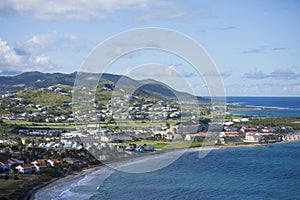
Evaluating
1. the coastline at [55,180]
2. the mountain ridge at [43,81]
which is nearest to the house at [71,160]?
the coastline at [55,180]

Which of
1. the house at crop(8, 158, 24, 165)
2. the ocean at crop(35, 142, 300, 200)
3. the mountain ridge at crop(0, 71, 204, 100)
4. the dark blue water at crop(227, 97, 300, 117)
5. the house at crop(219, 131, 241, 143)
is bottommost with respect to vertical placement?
the ocean at crop(35, 142, 300, 200)

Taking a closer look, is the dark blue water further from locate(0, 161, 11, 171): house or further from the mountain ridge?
locate(0, 161, 11, 171): house

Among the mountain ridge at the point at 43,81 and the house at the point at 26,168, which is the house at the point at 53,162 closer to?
the house at the point at 26,168

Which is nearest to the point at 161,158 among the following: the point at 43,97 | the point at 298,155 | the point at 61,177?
the point at 61,177

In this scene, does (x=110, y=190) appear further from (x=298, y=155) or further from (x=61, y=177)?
(x=298, y=155)

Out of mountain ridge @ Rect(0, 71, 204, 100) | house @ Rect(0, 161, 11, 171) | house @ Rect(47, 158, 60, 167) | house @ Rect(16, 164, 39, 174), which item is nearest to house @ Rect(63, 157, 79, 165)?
house @ Rect(47, 158, 60, 167)

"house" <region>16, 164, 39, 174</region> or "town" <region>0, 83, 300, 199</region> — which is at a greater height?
"town" <region>0, 83, 300, 199</region>

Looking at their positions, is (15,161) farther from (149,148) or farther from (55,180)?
(149,148)

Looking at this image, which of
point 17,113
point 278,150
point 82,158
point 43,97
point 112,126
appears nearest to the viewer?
point 82,158

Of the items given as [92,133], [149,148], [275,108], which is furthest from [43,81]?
[149,148]
